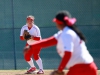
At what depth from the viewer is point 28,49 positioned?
5.78 m

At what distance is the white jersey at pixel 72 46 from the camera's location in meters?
5.28

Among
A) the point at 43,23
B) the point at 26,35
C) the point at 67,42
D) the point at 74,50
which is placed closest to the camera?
the point at 67,42

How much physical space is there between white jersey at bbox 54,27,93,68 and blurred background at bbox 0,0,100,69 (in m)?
8.97

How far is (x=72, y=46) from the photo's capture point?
529cm

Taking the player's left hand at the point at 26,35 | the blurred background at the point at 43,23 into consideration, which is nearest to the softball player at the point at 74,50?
the player's left hand at the point at 26,35

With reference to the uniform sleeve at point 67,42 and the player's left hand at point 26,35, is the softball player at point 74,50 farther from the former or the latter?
the player's left hand at point 26,35

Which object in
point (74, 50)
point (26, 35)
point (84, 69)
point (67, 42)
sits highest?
point (26, 35)

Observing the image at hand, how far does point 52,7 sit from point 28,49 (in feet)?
29.6

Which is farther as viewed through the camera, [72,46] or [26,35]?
[26,35]

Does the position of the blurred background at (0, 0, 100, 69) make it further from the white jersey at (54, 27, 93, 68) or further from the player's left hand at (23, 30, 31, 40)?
the white jersey at (54, 27, 93, 68)

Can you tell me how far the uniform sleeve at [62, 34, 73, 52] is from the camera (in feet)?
17.2

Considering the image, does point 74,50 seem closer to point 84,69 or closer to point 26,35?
point 84,69

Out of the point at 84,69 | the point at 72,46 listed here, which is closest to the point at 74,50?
the point at 72,46

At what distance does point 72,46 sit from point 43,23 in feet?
31.0
